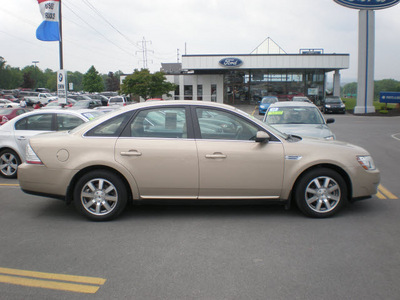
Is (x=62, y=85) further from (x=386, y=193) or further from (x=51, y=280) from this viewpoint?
(x=51, y=280)

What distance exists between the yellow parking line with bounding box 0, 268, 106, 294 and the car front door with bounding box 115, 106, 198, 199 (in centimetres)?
182

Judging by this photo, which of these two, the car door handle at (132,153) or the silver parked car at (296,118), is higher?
the silver parked car at (296,118)

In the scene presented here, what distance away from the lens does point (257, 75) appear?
4672 centimetres

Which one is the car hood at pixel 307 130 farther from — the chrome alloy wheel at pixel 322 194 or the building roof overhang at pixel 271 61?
the building roof overhang at pixel 271 61

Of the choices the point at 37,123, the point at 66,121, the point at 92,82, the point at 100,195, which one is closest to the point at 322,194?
the point at 100,195

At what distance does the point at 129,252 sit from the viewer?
4320mm

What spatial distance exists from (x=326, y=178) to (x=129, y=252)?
2.86 metres

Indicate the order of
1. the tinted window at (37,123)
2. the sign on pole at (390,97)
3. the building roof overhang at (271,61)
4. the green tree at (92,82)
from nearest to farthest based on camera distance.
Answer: the tinted window at (37,123) < the sign on pole at (390,97) < the building roof overhang at (271,61) < the green tree at (92,82)

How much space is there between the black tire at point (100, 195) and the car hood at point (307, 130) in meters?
5.05

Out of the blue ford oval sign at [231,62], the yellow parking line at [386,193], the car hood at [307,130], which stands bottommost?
the yellow parking line at [386,193]

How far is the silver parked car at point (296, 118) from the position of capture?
31.7 feet

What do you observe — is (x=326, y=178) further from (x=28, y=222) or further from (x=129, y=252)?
(x=28, y=222)

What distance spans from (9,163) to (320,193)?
263 inches

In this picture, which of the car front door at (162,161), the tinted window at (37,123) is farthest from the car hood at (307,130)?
the tinted window at (37,123)
